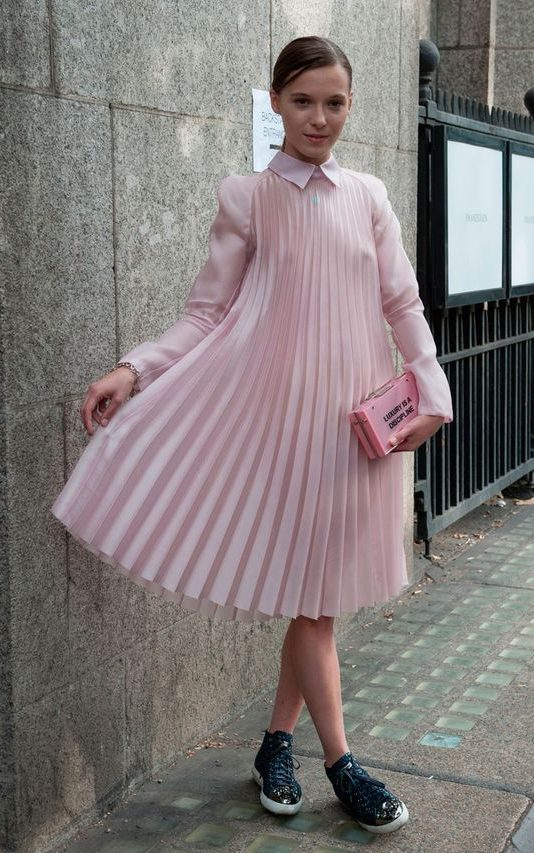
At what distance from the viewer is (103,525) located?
3.09m

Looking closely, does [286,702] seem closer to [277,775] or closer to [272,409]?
[277,775]

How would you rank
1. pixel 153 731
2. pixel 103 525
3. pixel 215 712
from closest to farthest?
1. pixel 103 525
2. pixel 153 731
3. pixel 215 712

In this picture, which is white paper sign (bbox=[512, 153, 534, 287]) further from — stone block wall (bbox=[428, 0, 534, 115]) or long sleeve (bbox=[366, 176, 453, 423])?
long sleeve (bbox=[366, 176, 453, 423])

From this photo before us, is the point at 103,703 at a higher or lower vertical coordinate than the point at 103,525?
lower

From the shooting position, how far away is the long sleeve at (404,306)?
329 cm

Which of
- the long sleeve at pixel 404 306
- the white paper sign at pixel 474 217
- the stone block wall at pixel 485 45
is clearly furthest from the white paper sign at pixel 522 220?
the long sleeve at pixel 404 306

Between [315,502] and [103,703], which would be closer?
[315,502]

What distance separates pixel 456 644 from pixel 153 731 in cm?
169

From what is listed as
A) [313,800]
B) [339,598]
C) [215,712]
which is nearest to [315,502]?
[339,598]

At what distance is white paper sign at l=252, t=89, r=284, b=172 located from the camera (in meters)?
4.20

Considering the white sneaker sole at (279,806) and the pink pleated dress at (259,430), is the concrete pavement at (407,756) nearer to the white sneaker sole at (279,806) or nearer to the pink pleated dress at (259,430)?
the white sneaker sole at (279,806)

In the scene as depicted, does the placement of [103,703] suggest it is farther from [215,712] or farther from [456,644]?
[456,644]

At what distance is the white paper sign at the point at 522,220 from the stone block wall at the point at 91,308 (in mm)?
3067

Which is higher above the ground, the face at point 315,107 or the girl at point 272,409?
the face at point 315,107
